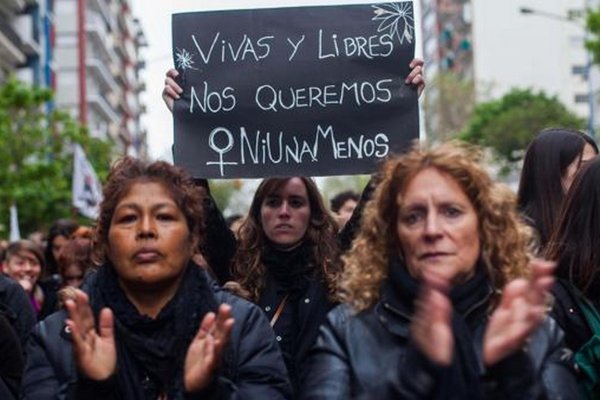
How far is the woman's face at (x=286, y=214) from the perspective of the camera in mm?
5824

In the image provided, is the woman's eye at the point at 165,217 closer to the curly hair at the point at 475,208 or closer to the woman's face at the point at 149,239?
the woman's face at the point at 149,239

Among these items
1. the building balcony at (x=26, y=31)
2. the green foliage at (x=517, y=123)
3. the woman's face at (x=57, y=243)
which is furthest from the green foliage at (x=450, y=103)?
the woman's face at (x=57, y=243)

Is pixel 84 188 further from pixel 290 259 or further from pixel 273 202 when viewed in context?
pixel 290 259

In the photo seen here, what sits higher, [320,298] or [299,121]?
[299,121]

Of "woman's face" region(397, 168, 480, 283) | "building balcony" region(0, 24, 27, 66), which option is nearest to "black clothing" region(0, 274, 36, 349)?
"woman's face" region(397, 168, 480, 283)

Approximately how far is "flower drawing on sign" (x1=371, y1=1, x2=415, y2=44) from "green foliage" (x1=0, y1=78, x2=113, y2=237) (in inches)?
974

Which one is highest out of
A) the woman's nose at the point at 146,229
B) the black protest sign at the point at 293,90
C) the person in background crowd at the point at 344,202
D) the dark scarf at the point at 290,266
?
the black protest sign at the point at 293,90

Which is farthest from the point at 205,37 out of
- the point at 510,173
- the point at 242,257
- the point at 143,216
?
the point at 510,173

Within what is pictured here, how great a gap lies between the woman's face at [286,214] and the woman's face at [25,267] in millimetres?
3428

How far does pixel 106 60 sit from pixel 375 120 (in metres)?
80.6

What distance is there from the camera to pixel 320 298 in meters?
5.59

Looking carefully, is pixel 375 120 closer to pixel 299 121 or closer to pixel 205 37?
pixel 299 121

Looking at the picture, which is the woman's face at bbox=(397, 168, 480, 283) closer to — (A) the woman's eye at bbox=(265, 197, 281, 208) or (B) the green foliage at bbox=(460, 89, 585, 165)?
(A) the woman's eye at bbox=(265, 197, 281, 208)

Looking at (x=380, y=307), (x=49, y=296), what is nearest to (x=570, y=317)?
(x=380, y=307)
